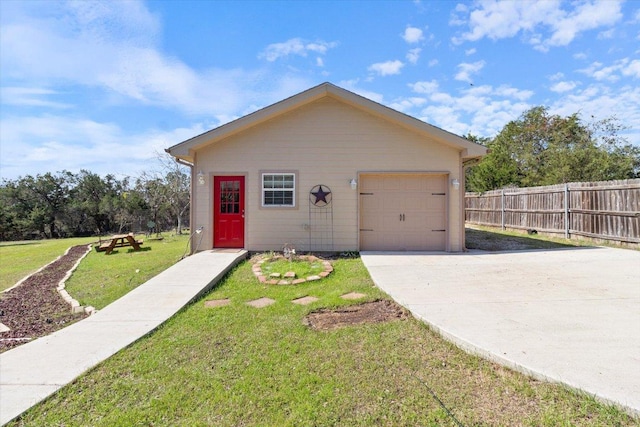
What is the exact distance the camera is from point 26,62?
914 centimetres

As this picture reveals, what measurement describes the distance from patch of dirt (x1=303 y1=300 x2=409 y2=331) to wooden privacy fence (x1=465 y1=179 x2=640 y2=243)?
9081mm

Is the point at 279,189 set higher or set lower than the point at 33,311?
higher

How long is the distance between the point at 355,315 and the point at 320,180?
16.7ft

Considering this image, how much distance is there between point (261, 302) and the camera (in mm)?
4961

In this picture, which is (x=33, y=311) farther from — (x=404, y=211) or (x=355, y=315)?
(x=404, y=211)

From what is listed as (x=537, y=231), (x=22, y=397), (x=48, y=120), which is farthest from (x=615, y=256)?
(x=48, y=120)

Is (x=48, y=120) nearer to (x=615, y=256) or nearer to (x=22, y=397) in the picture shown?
(x=22, y=397)

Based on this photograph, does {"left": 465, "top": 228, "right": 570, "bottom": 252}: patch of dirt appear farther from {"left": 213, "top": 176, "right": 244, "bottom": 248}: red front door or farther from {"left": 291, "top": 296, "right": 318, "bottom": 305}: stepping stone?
{"left": 213, "top": 176, "right": 244, "bottom": 248}: red front door

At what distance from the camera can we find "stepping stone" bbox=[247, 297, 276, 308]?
4802 mm

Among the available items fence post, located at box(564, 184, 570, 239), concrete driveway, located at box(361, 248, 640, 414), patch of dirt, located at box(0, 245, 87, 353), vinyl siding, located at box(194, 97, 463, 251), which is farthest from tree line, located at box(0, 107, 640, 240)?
concrete driveway, located at box(361, 248, 640, 414)

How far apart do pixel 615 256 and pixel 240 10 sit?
11634 millimetres

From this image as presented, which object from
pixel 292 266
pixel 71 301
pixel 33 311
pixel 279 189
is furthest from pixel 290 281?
pixel 33 311

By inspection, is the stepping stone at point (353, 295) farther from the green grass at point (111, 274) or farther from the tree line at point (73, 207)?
the tree line at point (73, 207)

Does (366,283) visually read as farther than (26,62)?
No
